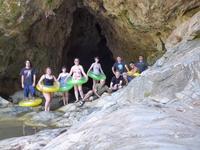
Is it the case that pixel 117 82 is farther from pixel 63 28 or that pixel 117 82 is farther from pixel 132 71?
pixel 63 28

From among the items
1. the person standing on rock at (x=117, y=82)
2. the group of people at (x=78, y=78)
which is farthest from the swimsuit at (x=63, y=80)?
the person standing on rock at (x=117, y=82)

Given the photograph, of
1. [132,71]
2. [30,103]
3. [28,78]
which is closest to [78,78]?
[28,78]

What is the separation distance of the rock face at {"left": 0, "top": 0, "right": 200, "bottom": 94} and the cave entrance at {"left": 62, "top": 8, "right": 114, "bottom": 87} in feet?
6.39

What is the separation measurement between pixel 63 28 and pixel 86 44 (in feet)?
21.6

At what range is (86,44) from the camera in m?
30.4

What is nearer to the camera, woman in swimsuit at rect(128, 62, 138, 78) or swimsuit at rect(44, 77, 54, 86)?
swimsuit at rect(44, 77, 54, 86)

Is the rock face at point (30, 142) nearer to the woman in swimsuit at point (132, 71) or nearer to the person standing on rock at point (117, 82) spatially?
the person standing on rock at point (117, 82)

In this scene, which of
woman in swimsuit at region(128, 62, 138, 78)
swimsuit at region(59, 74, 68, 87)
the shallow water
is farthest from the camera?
woman in swimsuit at region(128, 62, 138, 78)

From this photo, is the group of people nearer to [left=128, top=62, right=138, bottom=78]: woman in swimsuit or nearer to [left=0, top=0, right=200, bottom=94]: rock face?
[left=128, top=62, right=138, bottom=78]: woman in swimsuit

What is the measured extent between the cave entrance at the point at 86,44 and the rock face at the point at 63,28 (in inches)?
76.7

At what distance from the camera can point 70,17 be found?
24.3 meters

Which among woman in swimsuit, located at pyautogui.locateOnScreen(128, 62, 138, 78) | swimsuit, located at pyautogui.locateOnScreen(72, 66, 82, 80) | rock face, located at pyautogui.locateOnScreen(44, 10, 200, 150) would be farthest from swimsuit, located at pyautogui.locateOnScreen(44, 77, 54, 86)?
rock face, located at pyautogui.locateOnScreen(44, 10, 200, 150)

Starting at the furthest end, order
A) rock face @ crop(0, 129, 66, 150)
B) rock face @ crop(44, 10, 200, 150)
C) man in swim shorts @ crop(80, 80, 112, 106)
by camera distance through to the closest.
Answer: man in swim shorts @ crop(80, 80, 112, 106) → rock face @ crop(0, 129, 66, 150) → rock face @ crop(44, 10, 200, 150)

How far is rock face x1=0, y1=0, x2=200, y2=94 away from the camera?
1845 cm
